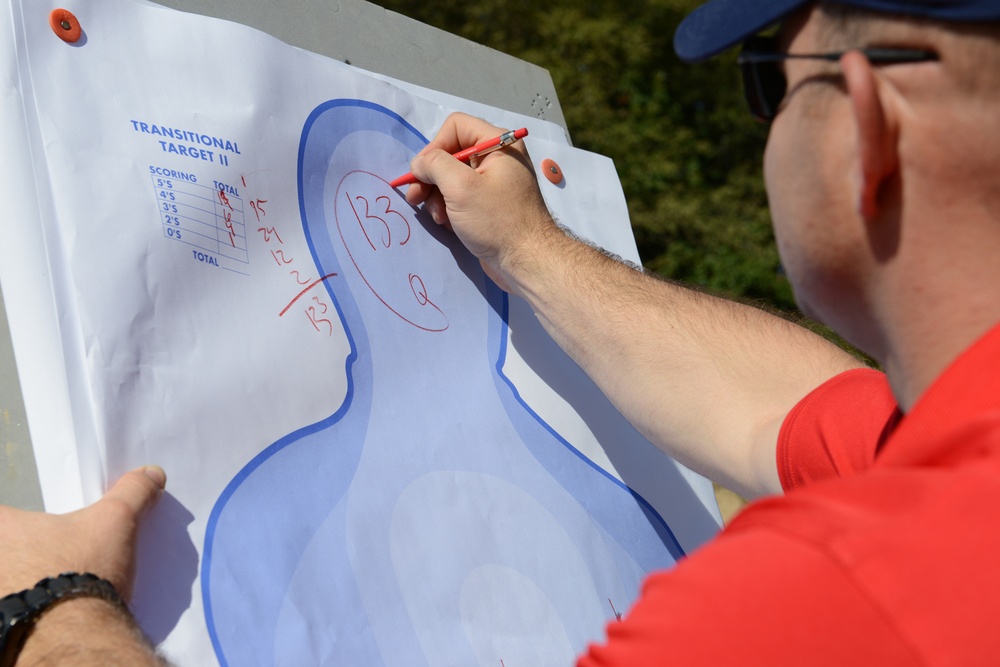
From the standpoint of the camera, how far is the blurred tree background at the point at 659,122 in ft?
14.5

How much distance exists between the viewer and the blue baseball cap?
22.8 inches

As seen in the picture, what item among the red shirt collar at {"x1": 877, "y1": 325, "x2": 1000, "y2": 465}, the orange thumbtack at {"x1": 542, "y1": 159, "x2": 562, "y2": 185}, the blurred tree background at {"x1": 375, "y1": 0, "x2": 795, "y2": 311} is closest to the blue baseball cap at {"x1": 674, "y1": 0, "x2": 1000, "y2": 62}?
the red shirt collar at {"x1": 877, "y1": 325, "x2": 1000, "y2": 465}

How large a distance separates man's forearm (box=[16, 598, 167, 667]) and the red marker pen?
66 cm

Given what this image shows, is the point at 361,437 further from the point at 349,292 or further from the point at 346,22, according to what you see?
the point at 346,22

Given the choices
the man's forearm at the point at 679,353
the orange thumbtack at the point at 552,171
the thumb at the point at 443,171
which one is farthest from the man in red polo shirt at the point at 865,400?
the orange thumbtack at the point at 552,171

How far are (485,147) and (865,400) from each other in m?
0.57

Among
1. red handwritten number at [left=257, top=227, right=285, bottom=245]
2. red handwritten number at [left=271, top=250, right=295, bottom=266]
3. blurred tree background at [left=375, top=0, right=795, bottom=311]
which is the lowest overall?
blurred tree background at [left=375, top=0, right=795, bottom=311]

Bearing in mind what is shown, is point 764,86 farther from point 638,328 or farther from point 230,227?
point 230,227

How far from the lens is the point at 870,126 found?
1.99 feet

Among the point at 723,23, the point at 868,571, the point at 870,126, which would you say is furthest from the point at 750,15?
the point at 868,571

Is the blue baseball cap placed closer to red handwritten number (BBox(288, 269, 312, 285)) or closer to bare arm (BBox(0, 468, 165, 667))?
red handwritten number (BBox(288, 269, 312, 285))

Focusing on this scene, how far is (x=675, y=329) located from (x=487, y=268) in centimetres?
27

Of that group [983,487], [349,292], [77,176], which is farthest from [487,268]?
[983,487]

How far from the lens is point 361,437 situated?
3.23ft
